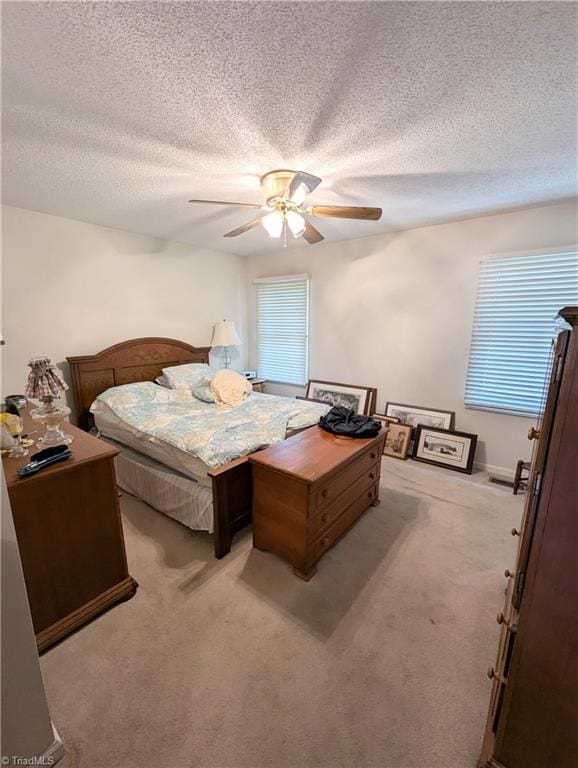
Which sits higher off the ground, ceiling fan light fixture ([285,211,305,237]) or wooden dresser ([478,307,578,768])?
ceiling fan light fixture ([285,211,305,237])

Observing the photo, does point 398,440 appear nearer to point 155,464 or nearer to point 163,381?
point 155,464

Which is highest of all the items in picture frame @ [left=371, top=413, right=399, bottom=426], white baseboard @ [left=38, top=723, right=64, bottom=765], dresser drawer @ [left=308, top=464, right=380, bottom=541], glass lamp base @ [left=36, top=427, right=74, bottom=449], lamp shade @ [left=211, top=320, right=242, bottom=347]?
lamp shade @ [left=211, top=320, right=242, bottom=347]

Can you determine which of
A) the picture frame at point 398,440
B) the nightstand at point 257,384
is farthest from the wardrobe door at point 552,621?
the nightstand at point 257,384

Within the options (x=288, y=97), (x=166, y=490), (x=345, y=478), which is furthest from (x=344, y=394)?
(x=288, y=97)

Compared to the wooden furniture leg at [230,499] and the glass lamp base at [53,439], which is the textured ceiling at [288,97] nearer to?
the glass lamp base at [53,439]

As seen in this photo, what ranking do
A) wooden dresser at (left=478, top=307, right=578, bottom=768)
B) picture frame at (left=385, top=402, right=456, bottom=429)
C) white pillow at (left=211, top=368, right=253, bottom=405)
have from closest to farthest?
wooden dresser at (left=478, top=307, right=578, bottom=768) → white pillow at (left=211, top=368, right=253, bottom=405) → picture frame at (left=385, top=402, right=456, bottom=429)

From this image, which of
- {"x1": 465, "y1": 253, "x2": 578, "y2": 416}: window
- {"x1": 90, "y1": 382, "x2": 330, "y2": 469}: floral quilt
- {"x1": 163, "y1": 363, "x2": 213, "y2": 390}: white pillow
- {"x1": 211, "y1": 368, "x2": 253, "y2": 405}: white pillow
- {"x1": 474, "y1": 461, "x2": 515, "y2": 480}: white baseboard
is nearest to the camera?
{"x1": 90, "y1": 382, "x2": 330, "y2": 469}: floral quilt

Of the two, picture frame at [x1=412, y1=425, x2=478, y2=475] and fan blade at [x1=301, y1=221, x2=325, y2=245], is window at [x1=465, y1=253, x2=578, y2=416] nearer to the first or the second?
picture frame at [x1=412, y1=425, x2=478, y2=475]

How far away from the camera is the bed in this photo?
6.50 ft

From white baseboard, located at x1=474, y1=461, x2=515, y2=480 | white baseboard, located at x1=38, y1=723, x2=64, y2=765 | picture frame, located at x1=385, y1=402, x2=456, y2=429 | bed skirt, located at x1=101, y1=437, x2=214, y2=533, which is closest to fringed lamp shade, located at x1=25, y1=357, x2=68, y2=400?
bed skirt, located at x1=101, y1=437, x2=214, y2=533

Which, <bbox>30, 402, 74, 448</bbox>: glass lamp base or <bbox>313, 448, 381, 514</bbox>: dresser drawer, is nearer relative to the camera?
<bbox>30, 402, 74, 448</bbox>: glass lamp base

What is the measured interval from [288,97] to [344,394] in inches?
120

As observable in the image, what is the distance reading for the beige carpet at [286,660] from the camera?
1.12m

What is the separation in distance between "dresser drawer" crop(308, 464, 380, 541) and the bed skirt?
0.68 m
